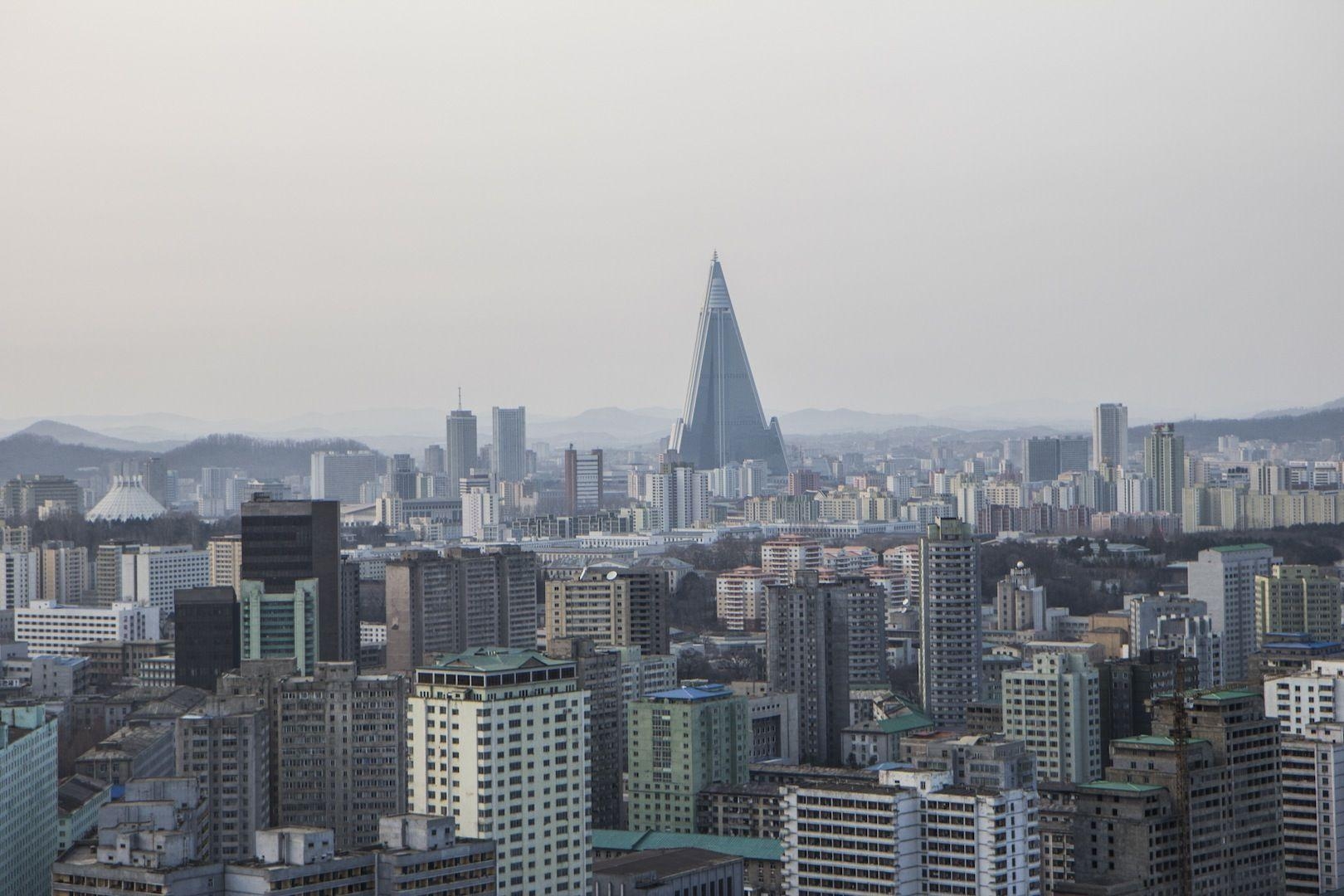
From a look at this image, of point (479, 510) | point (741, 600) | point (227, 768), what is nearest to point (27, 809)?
point (227, 768)

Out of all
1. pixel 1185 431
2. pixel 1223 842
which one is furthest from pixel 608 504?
pixel 1223 842

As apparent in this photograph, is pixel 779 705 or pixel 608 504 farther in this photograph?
pixel 608 504

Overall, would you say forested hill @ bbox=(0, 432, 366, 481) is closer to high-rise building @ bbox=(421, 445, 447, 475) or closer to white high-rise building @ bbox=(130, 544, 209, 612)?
→ high-rise building @ bbox=(421, 445, 447, 475)

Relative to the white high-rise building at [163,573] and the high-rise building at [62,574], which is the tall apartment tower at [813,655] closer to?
the white high-rise building at [163,573]

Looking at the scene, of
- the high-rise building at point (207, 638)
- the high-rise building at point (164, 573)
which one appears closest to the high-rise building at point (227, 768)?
the high-rise building at point (207, 638)

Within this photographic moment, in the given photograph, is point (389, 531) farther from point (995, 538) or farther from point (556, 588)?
point (556, 588)

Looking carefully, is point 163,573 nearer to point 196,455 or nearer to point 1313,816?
point 196,455

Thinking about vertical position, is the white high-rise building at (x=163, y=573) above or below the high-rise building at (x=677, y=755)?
above
